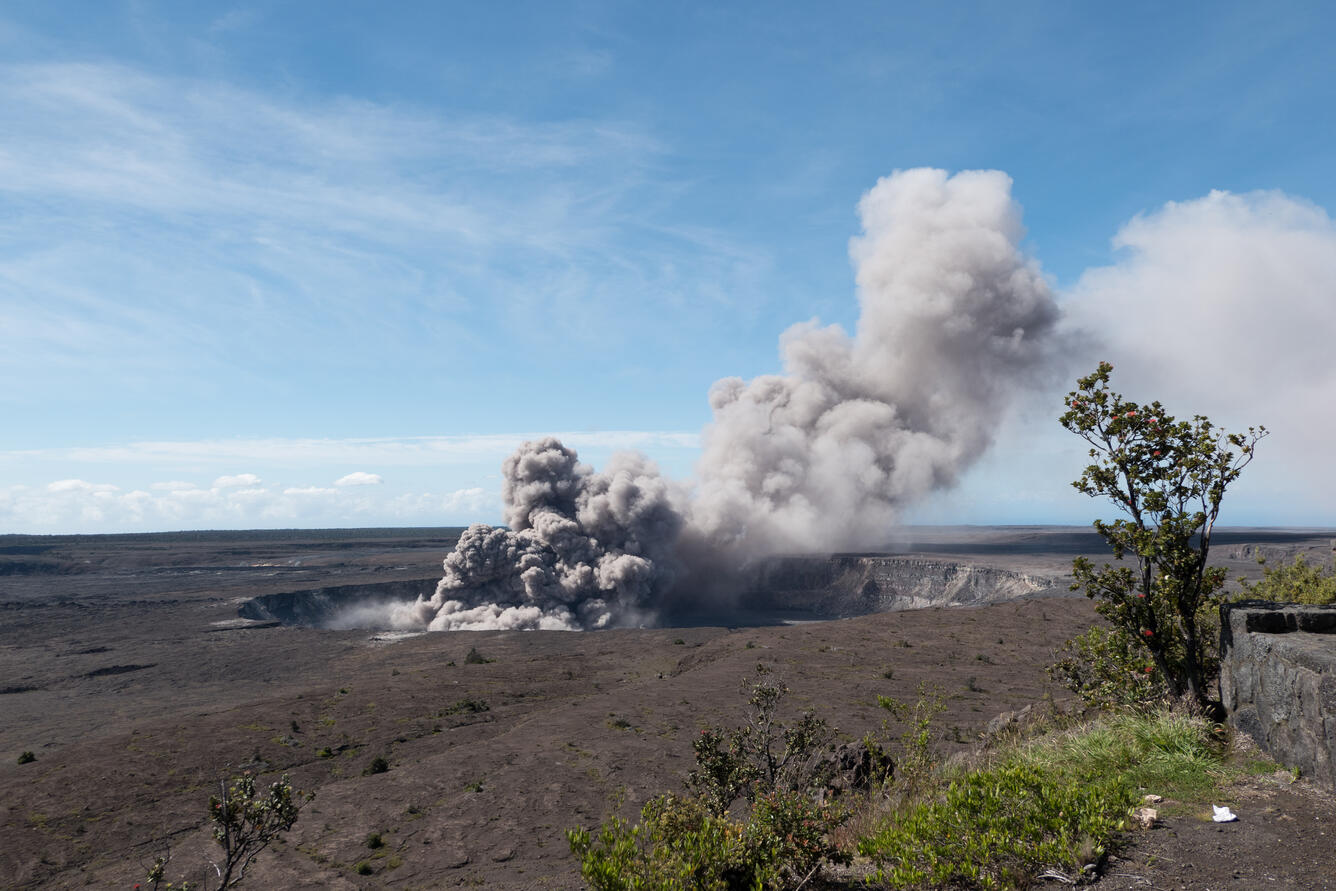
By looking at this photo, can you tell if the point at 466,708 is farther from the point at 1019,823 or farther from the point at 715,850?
the point at 1019,823

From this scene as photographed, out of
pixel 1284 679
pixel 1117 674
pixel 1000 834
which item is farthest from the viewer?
pixel 1117 674

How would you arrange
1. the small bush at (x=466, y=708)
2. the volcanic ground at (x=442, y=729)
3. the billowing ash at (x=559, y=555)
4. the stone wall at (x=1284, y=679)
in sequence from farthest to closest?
the billowing ash at (x=559, y=555) < the small bush at (x=466, y=708) < the volcanic ground at (x=442, y=729) < the stone wall at (x=1284, y=679)

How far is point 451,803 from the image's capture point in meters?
18.1

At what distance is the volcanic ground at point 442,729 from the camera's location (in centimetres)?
1452

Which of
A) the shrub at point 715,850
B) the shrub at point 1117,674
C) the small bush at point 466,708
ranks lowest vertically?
the small bush at point 466,708

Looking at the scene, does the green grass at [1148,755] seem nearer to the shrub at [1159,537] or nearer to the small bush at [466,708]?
the shrub at [1159,537]

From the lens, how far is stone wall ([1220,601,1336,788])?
712cm

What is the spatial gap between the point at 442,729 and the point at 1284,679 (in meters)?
23.9

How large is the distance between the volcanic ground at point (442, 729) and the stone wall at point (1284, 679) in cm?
53

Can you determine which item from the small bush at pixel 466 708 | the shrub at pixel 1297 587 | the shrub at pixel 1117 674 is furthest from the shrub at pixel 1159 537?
the small bush at pixel 466 708

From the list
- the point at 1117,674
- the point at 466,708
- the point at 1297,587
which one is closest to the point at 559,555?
the point at 466,708

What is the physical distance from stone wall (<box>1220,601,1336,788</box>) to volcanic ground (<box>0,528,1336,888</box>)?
20.9 inches

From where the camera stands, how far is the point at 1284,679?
7.82 meters

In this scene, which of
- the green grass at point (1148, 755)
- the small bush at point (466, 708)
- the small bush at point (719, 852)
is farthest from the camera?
the small bush at point (466, 708)
